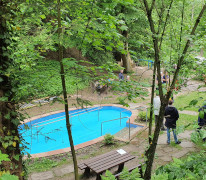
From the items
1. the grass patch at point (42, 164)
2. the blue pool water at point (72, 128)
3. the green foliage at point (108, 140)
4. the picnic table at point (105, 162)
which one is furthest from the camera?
the blue pool water at point (72, 128)

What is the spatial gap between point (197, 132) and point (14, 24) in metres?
3.28

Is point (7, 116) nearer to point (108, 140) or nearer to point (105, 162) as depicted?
point (105, 162)

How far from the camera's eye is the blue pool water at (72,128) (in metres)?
9.59

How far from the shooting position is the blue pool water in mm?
9594

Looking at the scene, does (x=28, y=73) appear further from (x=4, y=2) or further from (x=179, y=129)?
(x=179, y=129)

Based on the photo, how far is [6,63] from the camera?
3109 millimetres

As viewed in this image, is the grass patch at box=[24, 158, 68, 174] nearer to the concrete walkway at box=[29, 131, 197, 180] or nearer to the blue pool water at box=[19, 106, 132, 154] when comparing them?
the concrete walkway at box=[29, 131, 197, 180]

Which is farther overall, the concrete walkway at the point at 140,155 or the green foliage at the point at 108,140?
the green foliage at the point at 108,140

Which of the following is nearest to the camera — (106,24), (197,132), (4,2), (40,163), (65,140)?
(197,132)

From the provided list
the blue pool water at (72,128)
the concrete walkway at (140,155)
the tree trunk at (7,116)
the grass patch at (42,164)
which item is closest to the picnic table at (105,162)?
the concrete walkway at (140,155)

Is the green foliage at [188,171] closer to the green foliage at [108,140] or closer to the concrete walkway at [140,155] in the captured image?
the concrete walkway at [140,155]

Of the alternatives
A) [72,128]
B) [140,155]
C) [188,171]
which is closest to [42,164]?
[140,155]

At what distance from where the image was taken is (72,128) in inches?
461

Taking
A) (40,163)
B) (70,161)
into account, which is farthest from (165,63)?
(40,163)
